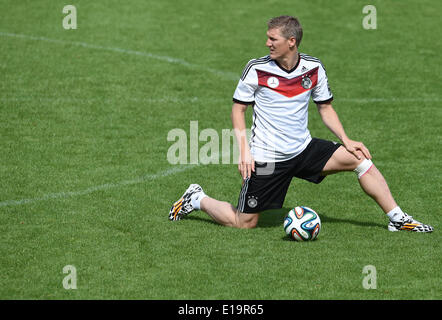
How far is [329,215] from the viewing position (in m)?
9.07

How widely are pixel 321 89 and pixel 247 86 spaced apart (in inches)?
34.6

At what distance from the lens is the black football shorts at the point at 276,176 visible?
27.2 feet

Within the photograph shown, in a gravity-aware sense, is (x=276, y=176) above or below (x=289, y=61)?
below

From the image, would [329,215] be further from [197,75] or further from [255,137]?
[197,75]

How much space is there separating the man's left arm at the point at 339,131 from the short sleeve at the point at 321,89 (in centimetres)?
7

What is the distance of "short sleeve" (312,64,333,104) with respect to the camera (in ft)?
27.4

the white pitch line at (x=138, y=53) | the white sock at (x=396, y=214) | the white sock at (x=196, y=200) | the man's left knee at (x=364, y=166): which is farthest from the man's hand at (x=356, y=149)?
the white pitch line at (x=138, y=53)

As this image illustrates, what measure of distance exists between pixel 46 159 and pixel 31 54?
17.5 ft

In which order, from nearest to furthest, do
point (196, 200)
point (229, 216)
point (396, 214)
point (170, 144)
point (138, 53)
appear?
point (396, 214), point (229, 216), point (196, 200), point (170, 144), point (138, 53)

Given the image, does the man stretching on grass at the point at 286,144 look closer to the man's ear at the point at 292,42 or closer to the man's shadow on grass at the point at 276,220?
the man's ear at the point at 292,42

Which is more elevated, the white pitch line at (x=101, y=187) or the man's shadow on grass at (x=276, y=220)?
the white pitch line at (x=101, y=187)

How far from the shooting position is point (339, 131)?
837cm

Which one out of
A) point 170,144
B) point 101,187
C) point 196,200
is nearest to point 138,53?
point 170,144

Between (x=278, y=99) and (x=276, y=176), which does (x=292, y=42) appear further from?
(x=276, y=176)
